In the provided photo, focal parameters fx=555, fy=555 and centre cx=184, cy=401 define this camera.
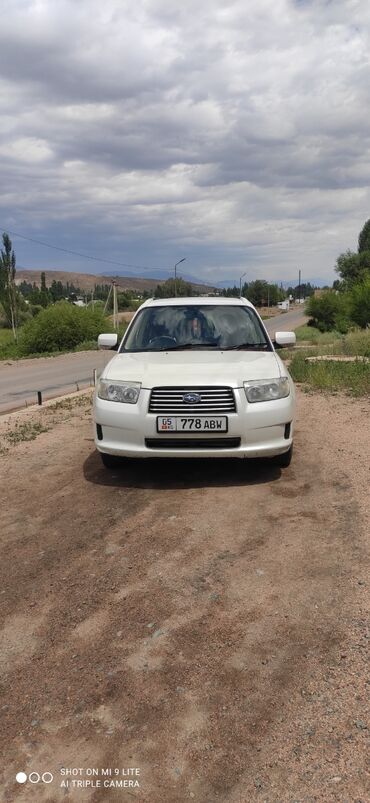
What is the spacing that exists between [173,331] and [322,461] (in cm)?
200

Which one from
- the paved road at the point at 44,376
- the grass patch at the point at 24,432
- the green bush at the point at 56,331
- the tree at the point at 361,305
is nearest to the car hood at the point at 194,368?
the grass patch at the point at 24,432

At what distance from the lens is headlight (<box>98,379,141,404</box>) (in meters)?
4.62

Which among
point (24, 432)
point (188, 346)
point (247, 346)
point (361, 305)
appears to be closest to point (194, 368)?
point (188, 346)

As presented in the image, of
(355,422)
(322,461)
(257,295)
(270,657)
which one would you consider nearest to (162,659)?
(270,657)

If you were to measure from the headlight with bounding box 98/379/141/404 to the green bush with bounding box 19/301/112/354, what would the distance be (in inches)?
1046

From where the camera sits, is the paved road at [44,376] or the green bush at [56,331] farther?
the green bush at [56,331]

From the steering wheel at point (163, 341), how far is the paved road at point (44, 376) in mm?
6411

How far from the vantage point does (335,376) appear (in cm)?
1126

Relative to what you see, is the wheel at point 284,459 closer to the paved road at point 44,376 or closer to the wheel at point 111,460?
the wheel at point 111,460

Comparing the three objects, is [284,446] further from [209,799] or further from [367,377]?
[367,377]

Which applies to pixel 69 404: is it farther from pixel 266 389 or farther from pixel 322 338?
pixel 322 338

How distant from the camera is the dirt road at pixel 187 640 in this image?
6.20 ft

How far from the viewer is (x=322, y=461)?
5.52 metres

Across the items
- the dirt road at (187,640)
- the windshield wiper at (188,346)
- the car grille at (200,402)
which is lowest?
the dirt road at (187,640)
